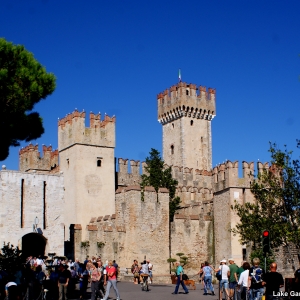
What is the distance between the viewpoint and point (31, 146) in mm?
53094

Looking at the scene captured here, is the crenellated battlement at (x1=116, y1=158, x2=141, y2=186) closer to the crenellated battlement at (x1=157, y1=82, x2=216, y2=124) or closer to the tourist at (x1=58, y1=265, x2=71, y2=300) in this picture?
the crenellated battlement at (x1=157, y1=82, x2=216, y2=124)

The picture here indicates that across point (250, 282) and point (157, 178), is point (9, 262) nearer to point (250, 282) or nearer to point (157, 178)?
point (250, 282)

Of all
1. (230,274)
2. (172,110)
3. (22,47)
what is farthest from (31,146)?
(230,274)

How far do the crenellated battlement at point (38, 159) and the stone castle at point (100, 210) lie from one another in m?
0.08

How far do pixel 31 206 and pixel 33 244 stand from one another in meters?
2.92

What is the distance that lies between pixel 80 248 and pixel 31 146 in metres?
13.4

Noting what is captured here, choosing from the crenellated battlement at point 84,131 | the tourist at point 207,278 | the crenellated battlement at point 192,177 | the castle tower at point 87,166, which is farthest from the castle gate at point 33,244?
the crenellated battlement at point 192,177

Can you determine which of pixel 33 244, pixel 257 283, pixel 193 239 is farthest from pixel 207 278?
pixel 33 244

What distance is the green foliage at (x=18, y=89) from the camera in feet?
82.3

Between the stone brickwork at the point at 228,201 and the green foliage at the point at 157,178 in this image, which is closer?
the stone brickwork at the point at 228,201

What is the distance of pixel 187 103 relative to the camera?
6931 centimetres

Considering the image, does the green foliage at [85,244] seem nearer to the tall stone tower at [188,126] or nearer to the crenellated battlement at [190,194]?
the crenellated battlement at [190,194]

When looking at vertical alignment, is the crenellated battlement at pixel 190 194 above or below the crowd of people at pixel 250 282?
above

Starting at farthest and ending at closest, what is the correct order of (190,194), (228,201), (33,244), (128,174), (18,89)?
(190,194), (128,174), (228,201), (33,244), (18,89)
